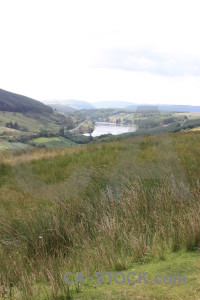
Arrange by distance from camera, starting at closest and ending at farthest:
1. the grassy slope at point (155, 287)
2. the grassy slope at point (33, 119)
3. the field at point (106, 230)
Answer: the grassy slope at point (155, 287)
the field at point (106, 230)
the grassy slope at point (33, 119)

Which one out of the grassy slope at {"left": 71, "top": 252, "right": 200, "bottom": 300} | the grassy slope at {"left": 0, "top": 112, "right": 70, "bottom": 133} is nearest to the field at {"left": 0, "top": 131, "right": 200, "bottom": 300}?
the grassy slope at {"left": 71, "top": 252, "right": 200, "bottom": 300}

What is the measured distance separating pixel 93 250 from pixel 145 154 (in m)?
4.76

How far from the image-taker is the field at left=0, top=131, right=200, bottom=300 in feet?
9.32

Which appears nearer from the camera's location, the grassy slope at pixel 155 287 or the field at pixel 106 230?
the grassy slope at pixel 155 287

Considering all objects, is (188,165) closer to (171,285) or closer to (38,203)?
(38,203)

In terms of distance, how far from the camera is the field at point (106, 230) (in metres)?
2.84

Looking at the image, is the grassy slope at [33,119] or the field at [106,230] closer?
the field at [106,230]

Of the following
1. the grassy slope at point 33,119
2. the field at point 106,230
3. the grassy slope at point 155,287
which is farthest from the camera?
the grassy slope at point 33,119

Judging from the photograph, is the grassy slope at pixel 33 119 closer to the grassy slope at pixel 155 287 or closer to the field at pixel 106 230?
the field at pixel 106 230

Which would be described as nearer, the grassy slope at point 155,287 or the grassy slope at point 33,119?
the grassy slope at point 155,287

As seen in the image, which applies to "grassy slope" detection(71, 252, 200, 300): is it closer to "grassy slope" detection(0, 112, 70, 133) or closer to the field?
the field

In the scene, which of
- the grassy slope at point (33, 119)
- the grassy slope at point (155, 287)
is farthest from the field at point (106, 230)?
the grassy slope at point (33, 119)

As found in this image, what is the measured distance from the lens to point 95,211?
4.86 meters

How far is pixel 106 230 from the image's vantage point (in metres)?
4.01
